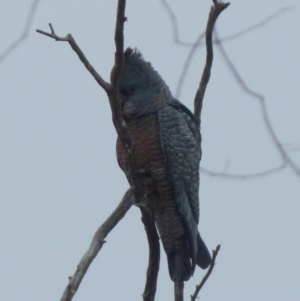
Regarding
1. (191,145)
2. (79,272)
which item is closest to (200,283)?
(79,272)

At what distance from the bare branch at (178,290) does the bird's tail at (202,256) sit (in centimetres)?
44

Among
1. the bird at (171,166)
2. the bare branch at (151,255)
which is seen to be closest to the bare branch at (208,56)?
the bird at (171,166)

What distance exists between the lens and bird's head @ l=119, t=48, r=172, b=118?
5.27m

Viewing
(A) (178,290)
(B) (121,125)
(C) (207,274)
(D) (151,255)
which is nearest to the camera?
(B) (121,125)

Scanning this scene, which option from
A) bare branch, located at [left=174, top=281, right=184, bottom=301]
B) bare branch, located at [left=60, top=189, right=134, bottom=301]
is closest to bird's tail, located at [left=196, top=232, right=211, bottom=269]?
bare branch, located at [left=174, top=281, right=184, bottom=301]

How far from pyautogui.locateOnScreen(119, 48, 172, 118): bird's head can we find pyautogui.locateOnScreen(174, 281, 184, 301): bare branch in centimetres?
139

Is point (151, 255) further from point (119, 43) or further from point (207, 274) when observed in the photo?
point (119, 43)

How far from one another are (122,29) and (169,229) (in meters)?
2.05

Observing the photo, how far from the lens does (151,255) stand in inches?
161

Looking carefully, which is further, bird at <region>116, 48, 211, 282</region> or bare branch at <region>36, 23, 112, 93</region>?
bird at <region>116, 48, 211, 282</region>

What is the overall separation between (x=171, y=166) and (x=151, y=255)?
3.69ft

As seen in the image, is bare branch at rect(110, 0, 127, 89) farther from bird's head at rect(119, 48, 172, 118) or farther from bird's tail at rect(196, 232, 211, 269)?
bird's tail at rect(196, 232, 211, 269)

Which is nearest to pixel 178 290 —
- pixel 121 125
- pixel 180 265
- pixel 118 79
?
pixel 180 265

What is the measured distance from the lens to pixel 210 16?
14.4 ft
